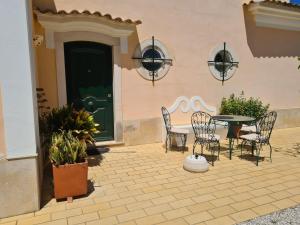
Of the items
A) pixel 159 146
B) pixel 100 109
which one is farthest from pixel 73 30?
pixel 159 146

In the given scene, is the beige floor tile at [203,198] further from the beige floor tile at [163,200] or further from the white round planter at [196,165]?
the white round planter at [196,165]

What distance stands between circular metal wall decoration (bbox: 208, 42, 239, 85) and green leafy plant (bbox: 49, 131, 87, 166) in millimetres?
4909

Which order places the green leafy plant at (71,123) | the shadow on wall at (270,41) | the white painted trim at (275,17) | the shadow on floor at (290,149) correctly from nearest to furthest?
the green leafy plant at (71,123) < the shadow on floor at (290,149) < the white painted trim at (275,17) < the shadow on wall at (270,41)

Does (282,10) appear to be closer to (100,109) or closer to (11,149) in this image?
(100,109)

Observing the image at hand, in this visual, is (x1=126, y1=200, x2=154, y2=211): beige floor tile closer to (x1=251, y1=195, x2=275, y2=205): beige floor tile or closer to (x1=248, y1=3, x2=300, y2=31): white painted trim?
(x1=251, y1=195, x2=275, y2=205): beige floor tile

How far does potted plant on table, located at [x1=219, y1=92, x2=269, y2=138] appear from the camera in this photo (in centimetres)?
739

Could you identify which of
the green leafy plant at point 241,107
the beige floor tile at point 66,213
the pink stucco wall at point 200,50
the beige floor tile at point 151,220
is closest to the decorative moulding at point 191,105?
the pink stucco wall at point 200,50

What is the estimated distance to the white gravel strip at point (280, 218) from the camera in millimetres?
3129

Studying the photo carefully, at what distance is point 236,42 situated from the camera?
306 inches

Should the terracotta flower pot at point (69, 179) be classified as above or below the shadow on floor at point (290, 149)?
above

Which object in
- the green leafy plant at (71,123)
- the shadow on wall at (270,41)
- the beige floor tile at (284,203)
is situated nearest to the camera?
the beige floor tile at (284,203)

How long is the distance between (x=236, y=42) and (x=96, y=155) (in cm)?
522

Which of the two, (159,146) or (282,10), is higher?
(282,10)

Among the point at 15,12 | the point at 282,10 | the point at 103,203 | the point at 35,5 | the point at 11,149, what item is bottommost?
the point at 103,203
